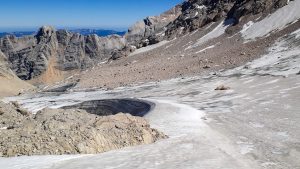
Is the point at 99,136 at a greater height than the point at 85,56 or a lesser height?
greater

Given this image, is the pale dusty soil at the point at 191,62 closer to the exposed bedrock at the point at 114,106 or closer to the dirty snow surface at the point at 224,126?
the dirty snow surface at the point at 224,126

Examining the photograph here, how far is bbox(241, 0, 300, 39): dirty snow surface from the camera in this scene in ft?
191

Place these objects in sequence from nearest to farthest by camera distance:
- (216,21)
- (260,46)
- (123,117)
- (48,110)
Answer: (123,117) < (48,110) < (260,46) < (216,21)

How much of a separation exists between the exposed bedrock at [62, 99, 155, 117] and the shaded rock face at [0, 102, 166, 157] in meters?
12.2

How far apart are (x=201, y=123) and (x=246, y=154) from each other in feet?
20.5

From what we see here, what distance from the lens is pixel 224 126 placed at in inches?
841

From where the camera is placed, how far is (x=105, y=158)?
14.9 m

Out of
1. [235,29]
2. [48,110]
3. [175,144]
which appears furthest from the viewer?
[235,29]

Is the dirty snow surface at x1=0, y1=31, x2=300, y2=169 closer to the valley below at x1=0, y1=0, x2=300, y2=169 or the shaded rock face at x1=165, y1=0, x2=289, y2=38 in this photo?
the valley below at x1=0, y1=0, x2=300, y2=169

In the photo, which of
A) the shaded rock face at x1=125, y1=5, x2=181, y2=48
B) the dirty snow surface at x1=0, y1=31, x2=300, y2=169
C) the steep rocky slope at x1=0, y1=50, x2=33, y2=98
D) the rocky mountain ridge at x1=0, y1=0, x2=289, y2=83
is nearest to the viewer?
the dirty snow surface at x1=0, y1=31, x2=300, y2=169

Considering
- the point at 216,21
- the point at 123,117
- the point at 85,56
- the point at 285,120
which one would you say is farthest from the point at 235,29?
the point at 85,56

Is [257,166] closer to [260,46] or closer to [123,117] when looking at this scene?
[123,117]

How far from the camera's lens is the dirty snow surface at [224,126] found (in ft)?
47.2

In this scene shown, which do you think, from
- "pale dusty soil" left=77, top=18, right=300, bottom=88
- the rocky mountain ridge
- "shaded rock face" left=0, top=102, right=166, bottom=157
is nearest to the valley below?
"shaded rock face" left=0, top=102, right=166, bottom=157
